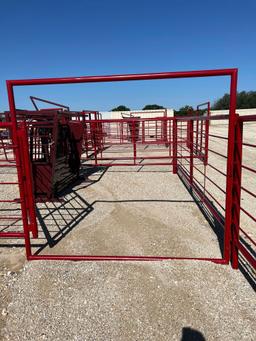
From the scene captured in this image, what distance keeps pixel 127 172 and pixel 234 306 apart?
5.84 meters

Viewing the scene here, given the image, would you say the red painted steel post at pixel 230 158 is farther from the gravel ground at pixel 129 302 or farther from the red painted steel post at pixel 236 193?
the gravel ground at pixel 129 302

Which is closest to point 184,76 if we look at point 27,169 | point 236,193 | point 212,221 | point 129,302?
point 236,193

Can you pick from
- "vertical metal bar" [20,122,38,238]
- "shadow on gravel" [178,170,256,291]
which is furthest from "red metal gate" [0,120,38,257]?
"shadow on gravel" [178,170,256,291]

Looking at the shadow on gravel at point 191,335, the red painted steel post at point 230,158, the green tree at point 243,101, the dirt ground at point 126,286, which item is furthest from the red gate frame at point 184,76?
the green tree at point 243,101

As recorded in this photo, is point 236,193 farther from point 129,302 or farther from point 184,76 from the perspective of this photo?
point 129,302

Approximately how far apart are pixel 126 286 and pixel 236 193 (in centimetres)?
148

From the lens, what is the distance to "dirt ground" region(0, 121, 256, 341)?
2018mm

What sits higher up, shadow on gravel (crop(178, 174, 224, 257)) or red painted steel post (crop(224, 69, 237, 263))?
red painted steel post (crop(224, 69, 237, 263))

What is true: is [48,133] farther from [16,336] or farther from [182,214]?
[16,336]

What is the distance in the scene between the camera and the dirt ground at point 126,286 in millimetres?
2018

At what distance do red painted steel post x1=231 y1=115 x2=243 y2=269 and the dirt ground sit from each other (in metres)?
0.22

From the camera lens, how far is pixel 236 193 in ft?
8.66

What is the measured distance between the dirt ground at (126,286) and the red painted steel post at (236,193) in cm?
22

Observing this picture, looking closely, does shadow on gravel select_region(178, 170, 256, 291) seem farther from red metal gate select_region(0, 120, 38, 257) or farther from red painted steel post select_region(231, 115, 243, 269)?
red metal gate select_region(0, 120, 38, 257)
